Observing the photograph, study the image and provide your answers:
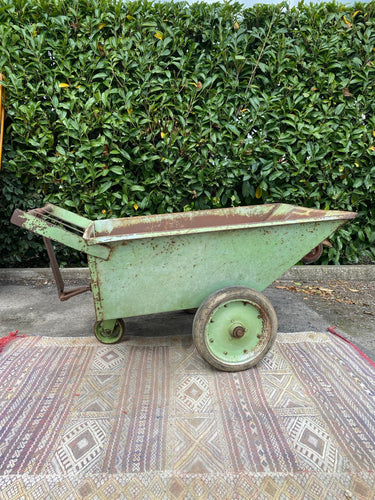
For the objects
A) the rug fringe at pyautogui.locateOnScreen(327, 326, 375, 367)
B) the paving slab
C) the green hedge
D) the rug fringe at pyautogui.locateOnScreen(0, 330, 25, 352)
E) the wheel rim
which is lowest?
the paving slab

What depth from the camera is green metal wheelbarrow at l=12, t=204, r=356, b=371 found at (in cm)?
202

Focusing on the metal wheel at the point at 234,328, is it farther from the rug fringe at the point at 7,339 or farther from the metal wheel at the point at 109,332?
the rug fringe at the point at 7,339

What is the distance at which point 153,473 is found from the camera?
1.50 metres

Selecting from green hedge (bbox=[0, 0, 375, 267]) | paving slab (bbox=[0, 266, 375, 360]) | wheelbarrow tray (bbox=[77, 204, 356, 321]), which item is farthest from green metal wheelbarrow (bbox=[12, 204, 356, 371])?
green hedge (bbox=[0, 0, 375, 267])

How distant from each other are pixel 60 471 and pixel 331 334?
2214 mm

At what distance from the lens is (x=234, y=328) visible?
83.9 inches

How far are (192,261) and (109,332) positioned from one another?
981 millimetres

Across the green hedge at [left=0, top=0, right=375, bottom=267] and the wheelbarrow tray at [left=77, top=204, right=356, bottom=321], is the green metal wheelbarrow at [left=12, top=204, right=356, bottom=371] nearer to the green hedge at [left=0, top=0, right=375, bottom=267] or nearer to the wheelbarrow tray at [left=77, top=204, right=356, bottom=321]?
the wheelbarrow tray at [left=77, top=204, right=356, bottom=321]

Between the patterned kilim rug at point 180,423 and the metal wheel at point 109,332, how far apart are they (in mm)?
66

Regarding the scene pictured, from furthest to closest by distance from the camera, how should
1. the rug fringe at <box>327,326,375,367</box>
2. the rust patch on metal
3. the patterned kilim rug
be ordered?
the rust patch on metal, the rug fringe at <box>327,326,375,367</box>, the patterned kilim rug

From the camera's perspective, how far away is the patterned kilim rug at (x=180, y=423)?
4.80ft

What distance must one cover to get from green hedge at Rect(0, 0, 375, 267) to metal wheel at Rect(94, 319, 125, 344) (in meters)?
1.57

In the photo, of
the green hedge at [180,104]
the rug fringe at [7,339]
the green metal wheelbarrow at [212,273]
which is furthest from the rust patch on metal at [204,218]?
the rug fringe at [7,339]

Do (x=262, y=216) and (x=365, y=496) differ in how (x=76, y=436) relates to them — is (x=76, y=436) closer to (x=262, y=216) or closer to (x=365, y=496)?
(x=365, y=496)
